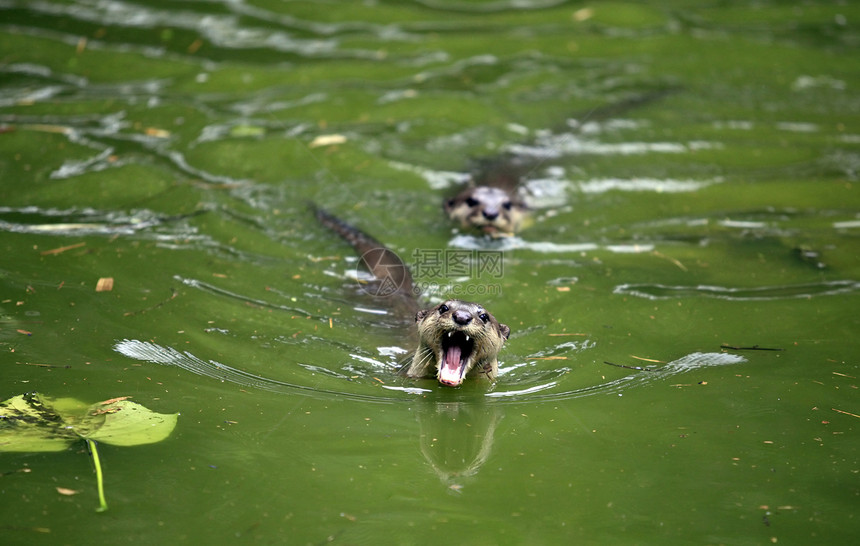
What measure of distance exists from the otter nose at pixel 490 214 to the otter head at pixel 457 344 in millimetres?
2145

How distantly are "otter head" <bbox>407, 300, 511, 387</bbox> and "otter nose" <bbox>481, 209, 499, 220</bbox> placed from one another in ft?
7.04

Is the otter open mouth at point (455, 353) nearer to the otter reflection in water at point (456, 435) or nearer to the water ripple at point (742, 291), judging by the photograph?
the otter reflection in water at point (456, 435)

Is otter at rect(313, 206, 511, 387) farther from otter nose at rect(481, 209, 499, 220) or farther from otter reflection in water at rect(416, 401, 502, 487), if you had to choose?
otter nose at rect(481, 209, 499, 220)

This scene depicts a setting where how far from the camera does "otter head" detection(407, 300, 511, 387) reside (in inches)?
164

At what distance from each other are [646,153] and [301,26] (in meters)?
4.41

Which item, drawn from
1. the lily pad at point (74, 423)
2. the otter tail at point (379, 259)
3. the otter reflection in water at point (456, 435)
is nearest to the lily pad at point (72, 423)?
the lily pad at point (74, 423)

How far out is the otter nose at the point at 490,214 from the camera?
6.43 m

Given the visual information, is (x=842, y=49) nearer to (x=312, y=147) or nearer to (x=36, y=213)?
(x=312, y=147)

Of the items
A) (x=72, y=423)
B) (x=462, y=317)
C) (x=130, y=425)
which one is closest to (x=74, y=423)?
(x=72, y=423)

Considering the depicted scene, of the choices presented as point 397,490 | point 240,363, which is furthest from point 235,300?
point 397,490

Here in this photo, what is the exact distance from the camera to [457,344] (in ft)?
14.1

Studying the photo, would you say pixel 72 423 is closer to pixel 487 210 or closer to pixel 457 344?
pixel 457 344

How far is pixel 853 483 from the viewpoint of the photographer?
3.34 m

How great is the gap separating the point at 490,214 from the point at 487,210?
43mm
